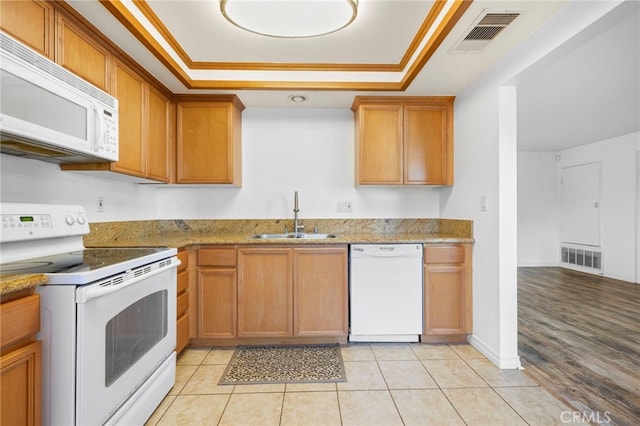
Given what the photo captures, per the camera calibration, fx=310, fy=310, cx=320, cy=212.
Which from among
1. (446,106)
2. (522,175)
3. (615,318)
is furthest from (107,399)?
(522,175)

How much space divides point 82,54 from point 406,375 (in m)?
2.76

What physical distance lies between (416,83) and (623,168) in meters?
4.63

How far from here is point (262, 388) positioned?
6.37 feet

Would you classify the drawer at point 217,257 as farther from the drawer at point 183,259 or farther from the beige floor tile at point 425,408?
the beige floor tile at point 425,408

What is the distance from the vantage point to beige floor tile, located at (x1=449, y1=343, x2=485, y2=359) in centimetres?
236

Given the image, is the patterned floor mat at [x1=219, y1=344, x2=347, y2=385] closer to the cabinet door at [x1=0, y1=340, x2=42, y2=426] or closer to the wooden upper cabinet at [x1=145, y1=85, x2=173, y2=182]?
the cabinet door at [x1=0, y1=340, x2=42, y2=426]

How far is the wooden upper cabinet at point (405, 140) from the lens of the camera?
2.83 m

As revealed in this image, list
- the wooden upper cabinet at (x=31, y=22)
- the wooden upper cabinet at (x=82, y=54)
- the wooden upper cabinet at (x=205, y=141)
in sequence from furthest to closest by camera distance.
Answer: the wooden upper cabinet at (x=205, y=141), the wooden upper cabinet at (x=82, y=54), the wooden upper cabinet at (x=31, y=22)

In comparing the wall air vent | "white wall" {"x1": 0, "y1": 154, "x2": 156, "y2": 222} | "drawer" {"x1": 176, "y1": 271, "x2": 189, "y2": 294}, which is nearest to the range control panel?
"white wall" {"x1": 0, "y1": 154, "x2": 156, "y2": 222}

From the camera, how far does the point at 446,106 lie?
9.40 ft

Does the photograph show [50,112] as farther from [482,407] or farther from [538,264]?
[538,264]

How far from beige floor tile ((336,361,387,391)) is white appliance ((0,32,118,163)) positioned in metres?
1.98

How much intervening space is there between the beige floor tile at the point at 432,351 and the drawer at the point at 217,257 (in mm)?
1604

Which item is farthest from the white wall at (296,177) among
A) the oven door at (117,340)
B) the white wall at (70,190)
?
the oven door at (117,340)
